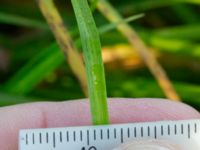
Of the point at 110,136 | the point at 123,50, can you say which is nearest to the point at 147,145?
the point at 110,136

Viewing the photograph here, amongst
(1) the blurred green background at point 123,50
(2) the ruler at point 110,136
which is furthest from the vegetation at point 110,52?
(2) the ruler at point 110,136

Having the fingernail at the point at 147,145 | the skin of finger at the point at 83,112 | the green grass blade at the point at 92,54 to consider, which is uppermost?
the green grass blade at the point at 92,54

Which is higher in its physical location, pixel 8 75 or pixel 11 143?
pixel 8 75

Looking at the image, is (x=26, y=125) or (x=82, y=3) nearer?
(x=82, y=3)

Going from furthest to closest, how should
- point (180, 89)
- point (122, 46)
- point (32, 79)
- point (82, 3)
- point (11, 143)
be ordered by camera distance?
point (122, 46) → point (180, 89) → point (32, 79) → point (11, 143) → point (82, 3)

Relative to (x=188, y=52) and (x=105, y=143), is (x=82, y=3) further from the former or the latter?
(x=188, y=52)

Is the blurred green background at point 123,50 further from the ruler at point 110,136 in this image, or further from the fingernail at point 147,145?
the fingernail at point 147,145

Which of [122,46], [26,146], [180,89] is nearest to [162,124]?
[26,146]
